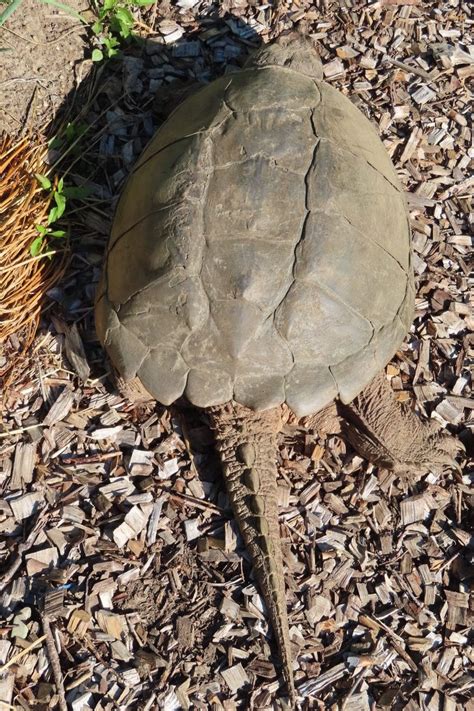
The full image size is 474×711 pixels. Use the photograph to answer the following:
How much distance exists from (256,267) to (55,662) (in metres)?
2.01

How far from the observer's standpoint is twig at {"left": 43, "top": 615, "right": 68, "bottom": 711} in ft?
9.98

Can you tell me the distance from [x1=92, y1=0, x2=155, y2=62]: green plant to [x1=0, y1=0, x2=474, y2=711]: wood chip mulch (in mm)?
134

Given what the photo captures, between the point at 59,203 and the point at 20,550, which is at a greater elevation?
the point at 59,203

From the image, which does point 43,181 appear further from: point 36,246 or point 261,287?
point 261,287

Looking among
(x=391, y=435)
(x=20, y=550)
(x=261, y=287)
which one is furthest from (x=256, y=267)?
(x=20, y=550)

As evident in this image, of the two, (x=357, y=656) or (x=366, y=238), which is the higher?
(x=366, y=238)

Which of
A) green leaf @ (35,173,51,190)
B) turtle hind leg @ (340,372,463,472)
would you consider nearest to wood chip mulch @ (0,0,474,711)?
turtle hind leg @ (340,372,463,472)

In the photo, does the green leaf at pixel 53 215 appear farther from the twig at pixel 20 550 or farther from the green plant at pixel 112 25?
the twig at pixel 20 550

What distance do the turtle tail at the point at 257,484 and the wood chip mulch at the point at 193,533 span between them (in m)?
0.18

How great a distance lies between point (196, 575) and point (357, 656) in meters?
0.86

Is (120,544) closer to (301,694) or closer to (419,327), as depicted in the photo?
(301,694)

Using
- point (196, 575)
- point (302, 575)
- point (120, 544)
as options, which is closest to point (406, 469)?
point (302, 575)

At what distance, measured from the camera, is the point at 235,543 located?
3.41 metres

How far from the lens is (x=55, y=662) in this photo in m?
3.09
